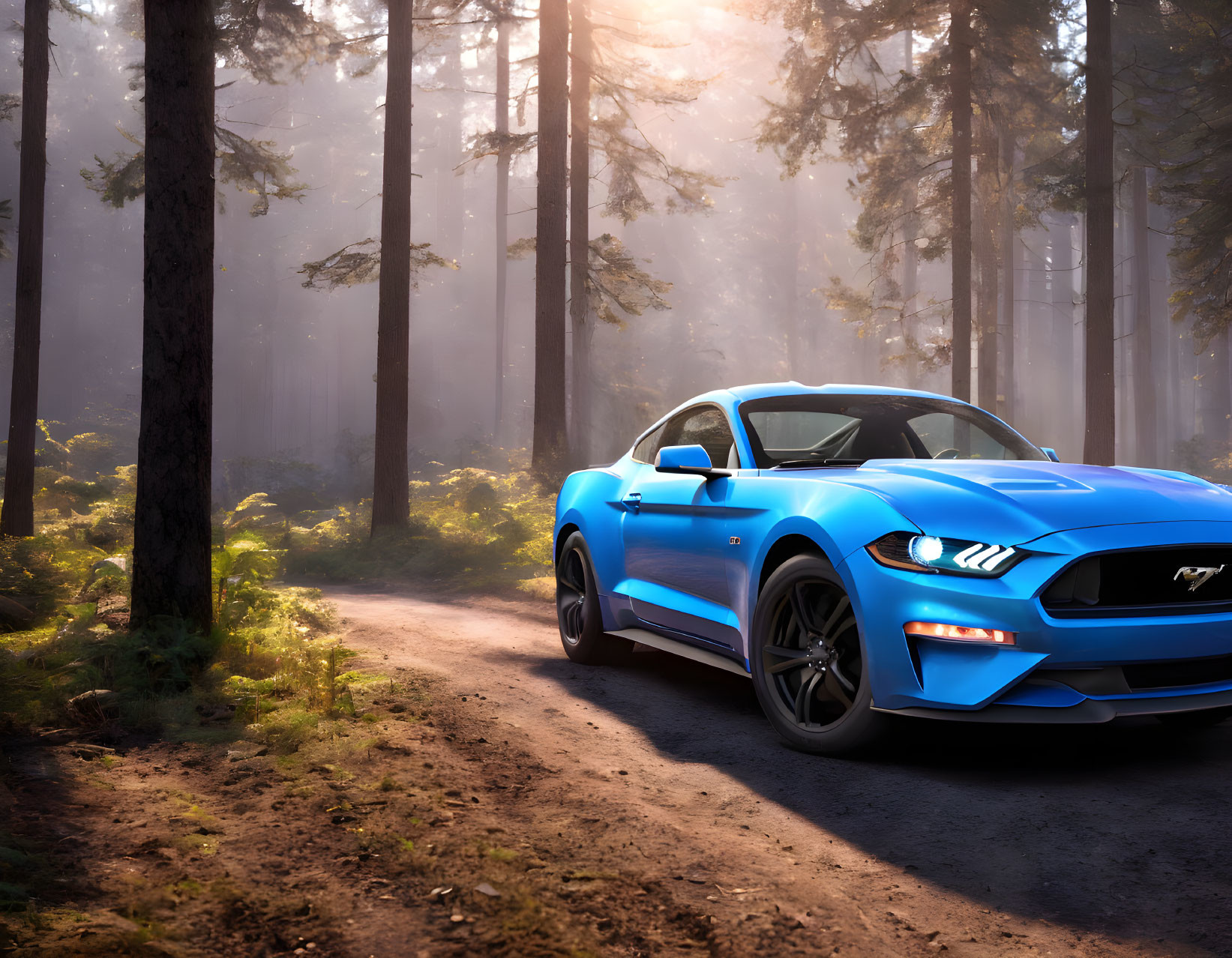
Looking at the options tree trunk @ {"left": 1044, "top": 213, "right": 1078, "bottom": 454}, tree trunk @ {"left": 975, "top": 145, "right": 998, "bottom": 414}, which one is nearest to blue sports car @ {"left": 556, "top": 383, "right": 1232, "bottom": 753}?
tree trunk @ {"left": 975, "top": 145, "right": 998, "bottom": 414}

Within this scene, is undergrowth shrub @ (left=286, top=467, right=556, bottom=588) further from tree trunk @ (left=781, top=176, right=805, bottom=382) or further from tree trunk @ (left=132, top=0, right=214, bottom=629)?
tree trunk @ (left=781, top=176, right=805, bottom=382)

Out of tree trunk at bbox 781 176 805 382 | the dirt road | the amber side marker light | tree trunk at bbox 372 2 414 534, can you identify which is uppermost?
tree trunk at bbox 781 176 805 382

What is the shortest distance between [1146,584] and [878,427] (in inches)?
85.0

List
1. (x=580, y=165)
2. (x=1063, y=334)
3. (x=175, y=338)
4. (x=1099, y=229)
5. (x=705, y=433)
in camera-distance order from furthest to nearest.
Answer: (x=1063, y=334) < (x=580, y=165) < (x=1099, y=229) < (x=705, y=433) < (x=175, y=338)

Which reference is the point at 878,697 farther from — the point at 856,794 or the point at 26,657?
the point at 26,657

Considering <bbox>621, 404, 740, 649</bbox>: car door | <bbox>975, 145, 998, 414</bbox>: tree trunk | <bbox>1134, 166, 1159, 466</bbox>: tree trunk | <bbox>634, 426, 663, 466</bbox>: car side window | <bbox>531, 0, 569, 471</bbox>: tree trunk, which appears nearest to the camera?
<bbox>621, 404, 740, 649</bbox>: car door

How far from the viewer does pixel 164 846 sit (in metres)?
3.10

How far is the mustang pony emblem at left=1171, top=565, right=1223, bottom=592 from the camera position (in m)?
3.84

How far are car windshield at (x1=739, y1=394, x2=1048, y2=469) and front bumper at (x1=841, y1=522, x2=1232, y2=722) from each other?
1.77 metres

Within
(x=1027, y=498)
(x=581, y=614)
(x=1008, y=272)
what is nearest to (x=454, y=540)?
(x=581, y=614)

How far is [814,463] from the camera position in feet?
16.8

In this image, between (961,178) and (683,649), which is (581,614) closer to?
(683,649)

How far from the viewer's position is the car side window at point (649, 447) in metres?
6.66

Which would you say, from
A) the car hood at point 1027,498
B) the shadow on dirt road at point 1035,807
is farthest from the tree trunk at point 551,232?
the car hood at point 1027,498
